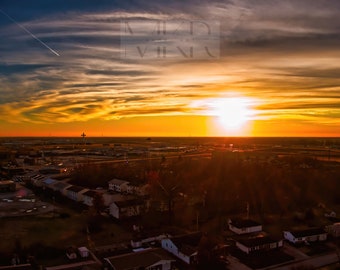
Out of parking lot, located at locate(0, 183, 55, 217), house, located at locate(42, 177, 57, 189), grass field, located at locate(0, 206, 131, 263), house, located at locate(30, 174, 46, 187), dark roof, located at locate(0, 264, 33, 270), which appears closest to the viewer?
dark roof, located at locate(0, 264, 33, 270)

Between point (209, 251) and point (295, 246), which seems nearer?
point (209, 251)

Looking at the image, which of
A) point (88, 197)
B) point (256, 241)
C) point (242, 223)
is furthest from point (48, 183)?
point (256, 241)

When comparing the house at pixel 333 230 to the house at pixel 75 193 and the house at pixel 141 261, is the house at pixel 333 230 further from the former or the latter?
the house at pixel 75 193

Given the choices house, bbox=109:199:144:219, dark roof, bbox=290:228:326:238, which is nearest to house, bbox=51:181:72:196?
house, bbox=109:199:144:219

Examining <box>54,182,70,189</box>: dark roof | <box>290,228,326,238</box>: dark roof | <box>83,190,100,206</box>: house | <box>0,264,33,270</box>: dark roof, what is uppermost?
<box>54,182,70,189</box>: dark roof

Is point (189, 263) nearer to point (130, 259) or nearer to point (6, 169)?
point (130, 259)

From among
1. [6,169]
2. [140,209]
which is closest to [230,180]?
[140,209]

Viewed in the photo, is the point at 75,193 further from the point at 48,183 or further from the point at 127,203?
the point at 127,203

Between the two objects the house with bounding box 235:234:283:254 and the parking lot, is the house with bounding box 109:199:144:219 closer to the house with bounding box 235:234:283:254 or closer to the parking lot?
→ the parking lot

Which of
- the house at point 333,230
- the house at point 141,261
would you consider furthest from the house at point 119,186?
the house at point 333,230
